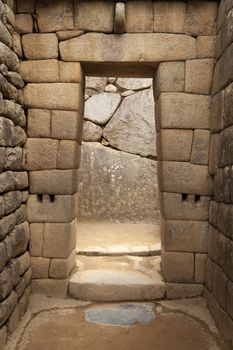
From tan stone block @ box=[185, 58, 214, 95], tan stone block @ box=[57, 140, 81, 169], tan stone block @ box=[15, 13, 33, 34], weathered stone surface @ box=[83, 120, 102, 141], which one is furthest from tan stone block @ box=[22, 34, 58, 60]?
weathered stone surface @ box=[83, 120, 102, 141]

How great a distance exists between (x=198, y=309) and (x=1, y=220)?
2.19 meters

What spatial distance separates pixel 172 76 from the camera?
11.7 feet

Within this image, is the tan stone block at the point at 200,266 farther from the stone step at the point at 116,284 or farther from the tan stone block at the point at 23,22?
the tan stone block at the point at 23,22

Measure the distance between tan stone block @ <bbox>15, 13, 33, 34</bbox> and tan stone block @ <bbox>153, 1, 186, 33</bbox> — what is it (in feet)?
4.39

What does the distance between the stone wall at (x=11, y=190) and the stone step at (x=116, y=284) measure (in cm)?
59

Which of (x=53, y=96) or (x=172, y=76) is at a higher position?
(x=172, y=76)

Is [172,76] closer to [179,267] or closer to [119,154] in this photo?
[179,267]

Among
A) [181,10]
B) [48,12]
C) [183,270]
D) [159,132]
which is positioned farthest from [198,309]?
[48,12]

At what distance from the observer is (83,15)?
355cm

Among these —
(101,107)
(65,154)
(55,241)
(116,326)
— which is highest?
(101,107)

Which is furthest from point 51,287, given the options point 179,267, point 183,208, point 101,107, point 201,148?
point 101,107

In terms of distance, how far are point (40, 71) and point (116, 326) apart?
107 inches

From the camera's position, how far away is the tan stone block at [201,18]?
138 inches

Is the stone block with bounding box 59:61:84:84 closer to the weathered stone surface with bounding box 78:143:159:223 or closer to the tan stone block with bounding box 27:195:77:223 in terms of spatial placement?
the tan stone block with bounding box 27:195:77:223
